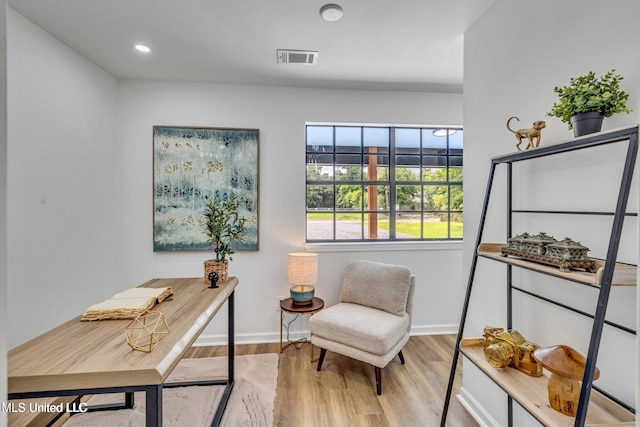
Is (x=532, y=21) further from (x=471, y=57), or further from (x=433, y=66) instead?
(x=433, y=66)

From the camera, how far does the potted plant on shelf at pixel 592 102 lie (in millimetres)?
990

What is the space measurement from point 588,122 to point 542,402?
3.58 feet

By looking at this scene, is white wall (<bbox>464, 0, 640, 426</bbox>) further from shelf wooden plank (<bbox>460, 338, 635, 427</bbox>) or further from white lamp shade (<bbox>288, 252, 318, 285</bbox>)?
white lamp shade (<bbox>288, 252, 318, 285</bbox>)

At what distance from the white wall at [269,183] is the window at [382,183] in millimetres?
208

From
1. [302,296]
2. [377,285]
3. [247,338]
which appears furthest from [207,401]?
[377,285]

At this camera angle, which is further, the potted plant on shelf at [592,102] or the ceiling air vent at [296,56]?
the ceiling air vent at [296,56]

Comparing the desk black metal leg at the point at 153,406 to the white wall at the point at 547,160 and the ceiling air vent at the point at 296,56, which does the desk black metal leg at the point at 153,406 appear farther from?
the ceiling air vent at the point at 296,56

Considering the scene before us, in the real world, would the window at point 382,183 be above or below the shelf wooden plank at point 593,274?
above

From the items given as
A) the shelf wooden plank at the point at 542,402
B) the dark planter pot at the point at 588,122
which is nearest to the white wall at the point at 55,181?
the shelf wooden plank at the point at 542,402

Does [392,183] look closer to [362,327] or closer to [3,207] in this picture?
[362,327]

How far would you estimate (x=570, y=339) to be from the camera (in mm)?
1283

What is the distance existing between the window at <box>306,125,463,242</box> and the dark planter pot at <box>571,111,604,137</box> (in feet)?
7.21

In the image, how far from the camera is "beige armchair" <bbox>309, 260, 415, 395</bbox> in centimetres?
212

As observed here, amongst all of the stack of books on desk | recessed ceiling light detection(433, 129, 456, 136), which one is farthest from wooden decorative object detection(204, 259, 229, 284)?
recessed ceiling light detection(433, 129, 456, 136)
